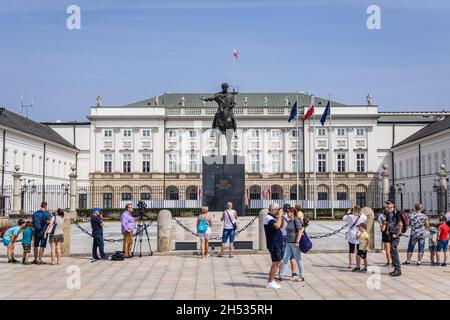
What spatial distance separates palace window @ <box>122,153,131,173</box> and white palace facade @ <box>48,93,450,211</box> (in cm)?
14

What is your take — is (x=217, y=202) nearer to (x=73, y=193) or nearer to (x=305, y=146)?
(x=73, y=193)

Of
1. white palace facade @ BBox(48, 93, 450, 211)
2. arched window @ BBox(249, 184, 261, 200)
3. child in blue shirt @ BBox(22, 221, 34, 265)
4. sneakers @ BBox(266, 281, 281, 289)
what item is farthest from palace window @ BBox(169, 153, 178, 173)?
sneakers @ BBox(266, 281, 281, 289)

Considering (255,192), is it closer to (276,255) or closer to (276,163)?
(276,163)

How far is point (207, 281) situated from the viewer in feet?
40.2

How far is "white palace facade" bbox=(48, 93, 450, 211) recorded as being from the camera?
232 ft

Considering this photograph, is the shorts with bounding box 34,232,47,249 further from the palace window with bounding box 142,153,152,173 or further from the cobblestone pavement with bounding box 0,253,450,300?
the palace window with bounding box 142,153,152,173

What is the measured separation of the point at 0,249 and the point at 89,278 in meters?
9.19

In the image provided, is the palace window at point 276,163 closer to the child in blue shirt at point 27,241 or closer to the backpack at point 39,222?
the child in blue shirt at point 27,241

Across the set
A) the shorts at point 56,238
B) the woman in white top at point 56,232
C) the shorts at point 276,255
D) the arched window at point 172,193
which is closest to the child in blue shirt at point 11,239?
the woman in white top at point 56,232

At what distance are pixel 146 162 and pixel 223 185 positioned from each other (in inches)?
2084

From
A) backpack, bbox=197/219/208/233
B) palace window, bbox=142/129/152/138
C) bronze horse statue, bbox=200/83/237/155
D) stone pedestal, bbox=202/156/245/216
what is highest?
palace window, bbox=142/129/152/138

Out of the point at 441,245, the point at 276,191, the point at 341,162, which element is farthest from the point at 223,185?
the point at 341,162

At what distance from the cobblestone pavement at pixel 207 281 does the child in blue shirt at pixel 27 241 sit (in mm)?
510
